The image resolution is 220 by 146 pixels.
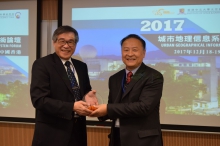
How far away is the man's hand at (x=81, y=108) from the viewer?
6.18 feet

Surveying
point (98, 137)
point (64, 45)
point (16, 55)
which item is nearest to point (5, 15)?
point (16, 55)

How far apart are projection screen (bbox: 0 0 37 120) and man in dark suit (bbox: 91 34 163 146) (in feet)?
6.86

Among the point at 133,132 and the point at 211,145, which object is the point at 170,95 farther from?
the point at 133,132

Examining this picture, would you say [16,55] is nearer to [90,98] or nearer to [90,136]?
[90,136]

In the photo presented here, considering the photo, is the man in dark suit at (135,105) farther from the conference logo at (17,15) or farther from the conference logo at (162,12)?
the conference logo at (17,15)

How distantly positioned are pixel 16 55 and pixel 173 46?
2.29m

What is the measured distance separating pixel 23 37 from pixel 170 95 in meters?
2.27

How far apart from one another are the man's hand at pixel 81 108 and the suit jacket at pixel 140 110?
167mm

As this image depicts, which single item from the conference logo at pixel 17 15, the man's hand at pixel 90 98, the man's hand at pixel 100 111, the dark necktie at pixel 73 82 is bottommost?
the man's hand at pixel 100 111

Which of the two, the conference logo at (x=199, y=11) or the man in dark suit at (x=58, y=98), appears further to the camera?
the conference logo at (x=199, y=11)

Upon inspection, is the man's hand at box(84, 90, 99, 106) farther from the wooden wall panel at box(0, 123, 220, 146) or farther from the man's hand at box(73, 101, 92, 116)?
the wooden wall panel at box(0, 123, 220, 146)

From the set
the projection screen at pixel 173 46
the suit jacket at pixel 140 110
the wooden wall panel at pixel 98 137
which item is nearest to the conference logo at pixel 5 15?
the projection screen at pixel 173 46

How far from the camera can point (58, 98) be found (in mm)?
1969

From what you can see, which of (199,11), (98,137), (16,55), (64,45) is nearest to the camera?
(64,45)
